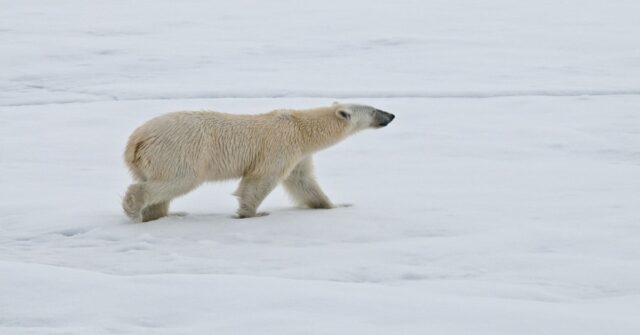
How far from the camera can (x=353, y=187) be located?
6.27m

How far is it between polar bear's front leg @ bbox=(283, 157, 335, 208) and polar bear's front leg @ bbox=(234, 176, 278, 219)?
0.98ft

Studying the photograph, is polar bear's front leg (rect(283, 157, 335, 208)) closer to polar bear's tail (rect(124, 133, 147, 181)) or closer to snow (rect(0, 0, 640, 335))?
snow (rect(0, 0, 640, 335))

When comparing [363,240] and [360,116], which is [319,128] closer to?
[360,116]

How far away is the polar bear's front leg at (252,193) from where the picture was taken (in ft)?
17.4

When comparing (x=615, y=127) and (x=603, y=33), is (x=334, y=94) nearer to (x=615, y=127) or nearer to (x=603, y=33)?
(x=615, y=127)

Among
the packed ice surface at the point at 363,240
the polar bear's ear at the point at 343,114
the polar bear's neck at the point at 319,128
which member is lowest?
the packed ice surface at the point at 363,240

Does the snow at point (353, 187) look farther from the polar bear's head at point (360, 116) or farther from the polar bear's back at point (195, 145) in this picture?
the polar bear's head at point (360, 116)

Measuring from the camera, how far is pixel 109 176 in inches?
257

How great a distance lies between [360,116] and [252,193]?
0.78 m

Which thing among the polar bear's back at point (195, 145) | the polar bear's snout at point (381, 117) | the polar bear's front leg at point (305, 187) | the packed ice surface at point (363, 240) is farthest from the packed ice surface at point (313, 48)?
the polar bear's back at point (195, 145)

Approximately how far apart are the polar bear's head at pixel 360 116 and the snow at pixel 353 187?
15.5 inches

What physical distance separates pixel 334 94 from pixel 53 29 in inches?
213

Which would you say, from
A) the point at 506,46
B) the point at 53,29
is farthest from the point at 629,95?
the point at 53,29

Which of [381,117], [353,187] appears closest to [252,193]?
[381,117]
